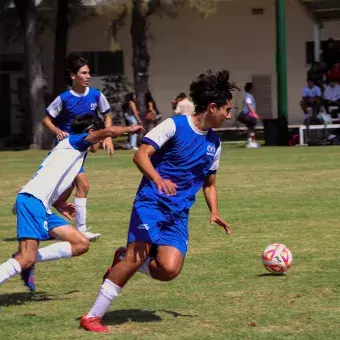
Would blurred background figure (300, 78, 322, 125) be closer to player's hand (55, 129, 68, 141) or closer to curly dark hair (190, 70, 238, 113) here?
player's hand (55, 129, 68, 141)

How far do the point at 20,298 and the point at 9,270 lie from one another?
0.97 m

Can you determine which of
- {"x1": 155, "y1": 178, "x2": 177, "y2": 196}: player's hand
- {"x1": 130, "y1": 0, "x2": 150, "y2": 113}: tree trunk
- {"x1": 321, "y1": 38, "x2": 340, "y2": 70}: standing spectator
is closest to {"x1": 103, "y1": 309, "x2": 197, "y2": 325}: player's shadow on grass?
{"x1": 155, "y1": 178, "x2": 177, "y2": 196}: player's hand

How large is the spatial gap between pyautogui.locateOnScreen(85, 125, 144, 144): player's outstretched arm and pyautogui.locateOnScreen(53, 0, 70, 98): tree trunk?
28.6 meters

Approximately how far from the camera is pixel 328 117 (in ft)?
97.5

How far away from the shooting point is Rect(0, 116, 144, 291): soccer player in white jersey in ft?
26.8

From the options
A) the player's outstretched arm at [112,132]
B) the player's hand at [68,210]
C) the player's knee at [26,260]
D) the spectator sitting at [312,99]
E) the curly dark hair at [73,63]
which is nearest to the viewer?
the player's outstretched arm at [112,132]

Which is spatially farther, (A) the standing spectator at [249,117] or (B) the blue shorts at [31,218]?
(A) the standing spectator at [249,117]

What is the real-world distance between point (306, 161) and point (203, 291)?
1463 centimetres

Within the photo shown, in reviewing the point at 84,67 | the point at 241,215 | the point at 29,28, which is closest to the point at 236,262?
the point at 84,67

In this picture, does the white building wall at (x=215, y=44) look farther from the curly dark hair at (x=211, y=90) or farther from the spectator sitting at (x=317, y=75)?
the curly dark hair at (x=211, y=90)

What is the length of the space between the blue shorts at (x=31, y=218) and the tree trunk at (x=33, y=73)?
26.8 meters

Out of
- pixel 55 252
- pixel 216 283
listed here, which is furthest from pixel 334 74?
pixel 55 252

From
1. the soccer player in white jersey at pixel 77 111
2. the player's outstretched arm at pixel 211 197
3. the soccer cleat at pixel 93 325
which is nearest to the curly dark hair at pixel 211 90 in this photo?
the player's outstretched arm at pixel 211 197

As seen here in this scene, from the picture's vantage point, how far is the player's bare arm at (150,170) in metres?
7.21
